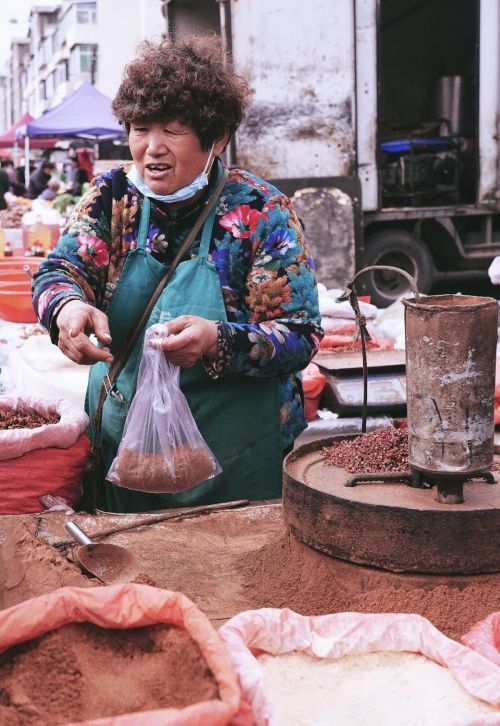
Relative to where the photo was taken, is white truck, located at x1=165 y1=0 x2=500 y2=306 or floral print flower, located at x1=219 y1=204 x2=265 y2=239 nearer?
floral print flower, located at x1=219 y1=204 x2=265 y2=239

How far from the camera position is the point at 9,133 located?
25156mm

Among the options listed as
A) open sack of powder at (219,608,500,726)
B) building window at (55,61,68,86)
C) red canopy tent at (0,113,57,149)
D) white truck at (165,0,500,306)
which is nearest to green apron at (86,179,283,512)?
open sack of powder at (219,608,500,726)

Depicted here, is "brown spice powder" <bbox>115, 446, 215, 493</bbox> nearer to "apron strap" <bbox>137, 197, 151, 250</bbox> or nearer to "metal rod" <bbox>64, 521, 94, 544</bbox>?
"metal rod" <bbox>64, 521, 94, 544</bbox>

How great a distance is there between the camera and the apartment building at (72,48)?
29094mm

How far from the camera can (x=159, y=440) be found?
240cm

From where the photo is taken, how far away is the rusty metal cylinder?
5.86 feet

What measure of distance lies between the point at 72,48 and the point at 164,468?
1838 inches

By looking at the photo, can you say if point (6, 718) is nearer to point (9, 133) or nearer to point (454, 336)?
point (454, 336)

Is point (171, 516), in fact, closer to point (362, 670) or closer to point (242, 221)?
point (242, 221)

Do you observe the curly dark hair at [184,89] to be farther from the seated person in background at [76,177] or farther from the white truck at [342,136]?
the seated person in background at [76,177]

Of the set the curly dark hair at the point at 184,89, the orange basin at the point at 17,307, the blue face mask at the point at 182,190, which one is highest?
the curly dark hair at the point at 184,89

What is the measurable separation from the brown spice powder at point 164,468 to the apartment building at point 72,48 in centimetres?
127

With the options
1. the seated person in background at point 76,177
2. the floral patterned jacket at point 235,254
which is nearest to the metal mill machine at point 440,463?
the floral patterned jacket at point 235,254

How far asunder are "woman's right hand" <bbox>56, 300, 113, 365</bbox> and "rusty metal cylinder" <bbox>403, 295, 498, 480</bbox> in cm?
79
